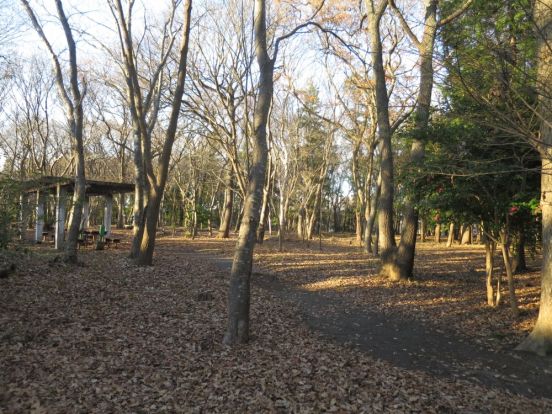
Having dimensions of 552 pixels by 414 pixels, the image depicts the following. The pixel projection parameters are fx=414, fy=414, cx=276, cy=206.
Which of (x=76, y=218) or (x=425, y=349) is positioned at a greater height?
(x=76, y=218)

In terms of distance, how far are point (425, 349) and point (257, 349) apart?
9.24 ft

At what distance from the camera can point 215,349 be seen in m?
5.92

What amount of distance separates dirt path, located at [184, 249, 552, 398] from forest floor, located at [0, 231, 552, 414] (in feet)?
0.09

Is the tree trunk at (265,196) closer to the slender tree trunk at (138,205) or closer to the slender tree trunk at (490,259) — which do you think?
the slender tree trunk at (138,205)

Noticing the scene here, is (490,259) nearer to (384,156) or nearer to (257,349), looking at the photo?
(384,156)

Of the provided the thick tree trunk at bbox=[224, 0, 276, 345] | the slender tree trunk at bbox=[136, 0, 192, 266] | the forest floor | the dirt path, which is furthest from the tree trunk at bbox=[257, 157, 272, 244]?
the thick tree trunk at bbox=[224, 0, 276, 345]

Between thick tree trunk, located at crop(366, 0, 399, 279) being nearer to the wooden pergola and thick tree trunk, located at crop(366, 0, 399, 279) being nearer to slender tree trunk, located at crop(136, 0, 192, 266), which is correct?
slender tree trunk, located at crop(136, 0, 192, 266)

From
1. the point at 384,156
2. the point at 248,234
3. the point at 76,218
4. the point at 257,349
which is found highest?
the point at 384,156

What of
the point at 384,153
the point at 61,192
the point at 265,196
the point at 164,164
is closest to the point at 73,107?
the point at 164,164

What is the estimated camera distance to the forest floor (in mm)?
4422

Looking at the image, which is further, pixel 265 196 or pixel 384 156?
pixel 265 196

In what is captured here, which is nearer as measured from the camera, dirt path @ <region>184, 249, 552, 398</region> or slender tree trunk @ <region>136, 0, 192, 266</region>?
dirt path @ <region>184, 249, 552, 398</region>

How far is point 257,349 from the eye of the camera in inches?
236

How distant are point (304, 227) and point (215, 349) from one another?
83.1ft
